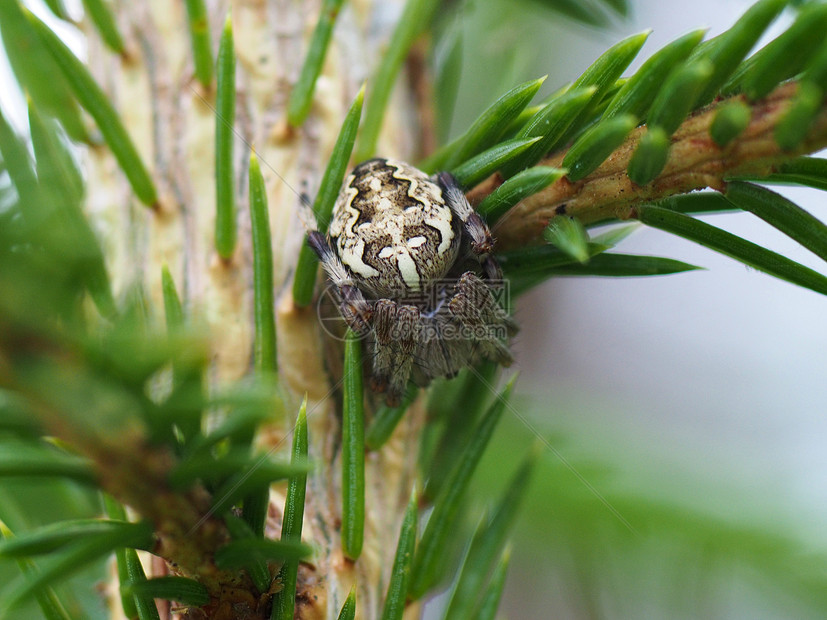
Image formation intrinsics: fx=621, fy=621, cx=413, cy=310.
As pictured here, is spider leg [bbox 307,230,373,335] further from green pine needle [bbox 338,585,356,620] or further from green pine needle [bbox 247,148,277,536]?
green pine needle [bbox 338,585,356,620]

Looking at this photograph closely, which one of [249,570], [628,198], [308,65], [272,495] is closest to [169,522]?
[249,570]

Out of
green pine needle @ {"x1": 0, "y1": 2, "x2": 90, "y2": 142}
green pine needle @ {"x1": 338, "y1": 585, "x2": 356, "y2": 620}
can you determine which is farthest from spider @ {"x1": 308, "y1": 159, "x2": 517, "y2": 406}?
green pine needle @ {"x1": 0, "y1": 2, "x2": 90, "y2": 142}

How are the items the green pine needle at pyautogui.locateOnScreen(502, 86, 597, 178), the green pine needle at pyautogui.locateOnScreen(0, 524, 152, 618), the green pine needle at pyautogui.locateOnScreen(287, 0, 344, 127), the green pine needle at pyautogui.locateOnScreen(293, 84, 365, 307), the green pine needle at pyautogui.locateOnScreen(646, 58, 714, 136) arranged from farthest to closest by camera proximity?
the green pine needle at pyautogui.locateOnScreen(287, 0, 344, 127) < the green pine needle at pyautogui.locateOnScreen(293, 84, 365, 307) < the green pine needle at pyautogui.locateOnScreen(502, 86, 597, 178) < the green pine needle at pyautogui.locateOnScreen(646, 58, 714, 136) < the green pine needle at pyautogui.locateOnScreen(0, 524, 152, 618)

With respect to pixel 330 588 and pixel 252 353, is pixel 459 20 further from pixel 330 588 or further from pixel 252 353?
pixel 330 588

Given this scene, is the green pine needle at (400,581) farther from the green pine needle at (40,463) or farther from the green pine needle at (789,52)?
the green pine needle at (789,52)

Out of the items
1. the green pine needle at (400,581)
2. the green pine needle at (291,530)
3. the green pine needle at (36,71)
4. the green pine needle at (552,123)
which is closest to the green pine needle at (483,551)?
the green pine needle at (400,581)
